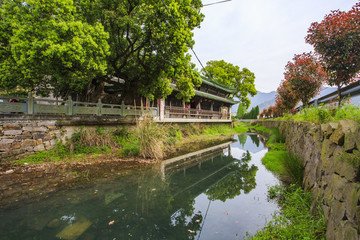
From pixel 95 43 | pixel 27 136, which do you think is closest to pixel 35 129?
pixel 27 136

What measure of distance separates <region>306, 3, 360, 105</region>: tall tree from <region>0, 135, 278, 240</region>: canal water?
515cm

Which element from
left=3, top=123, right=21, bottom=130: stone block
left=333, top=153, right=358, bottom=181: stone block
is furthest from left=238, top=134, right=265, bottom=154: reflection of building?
left=3, top=123, right=21, bottom=130: stone block

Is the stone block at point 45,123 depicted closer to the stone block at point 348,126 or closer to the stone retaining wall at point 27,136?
the stone retaining wall at point 27,136

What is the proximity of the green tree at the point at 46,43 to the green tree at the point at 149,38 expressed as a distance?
2.11 m

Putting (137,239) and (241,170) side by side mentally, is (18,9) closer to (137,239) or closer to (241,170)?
(137,239)

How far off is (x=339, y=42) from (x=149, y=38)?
30.9ft

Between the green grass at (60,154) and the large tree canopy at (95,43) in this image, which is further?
the green grass at (60,154)

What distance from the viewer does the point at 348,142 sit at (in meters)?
4.13

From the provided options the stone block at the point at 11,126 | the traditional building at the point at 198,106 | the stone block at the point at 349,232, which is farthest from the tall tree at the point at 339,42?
the traditional building at the point at 198,106

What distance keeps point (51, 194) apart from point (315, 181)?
7.65m

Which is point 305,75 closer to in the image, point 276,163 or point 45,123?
point 276,163

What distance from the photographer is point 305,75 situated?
694 inches

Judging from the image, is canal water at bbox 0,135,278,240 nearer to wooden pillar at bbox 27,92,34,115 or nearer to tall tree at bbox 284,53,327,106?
wooden pillar at bbox 27,92,34,115

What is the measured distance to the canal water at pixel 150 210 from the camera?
18.7 feet
